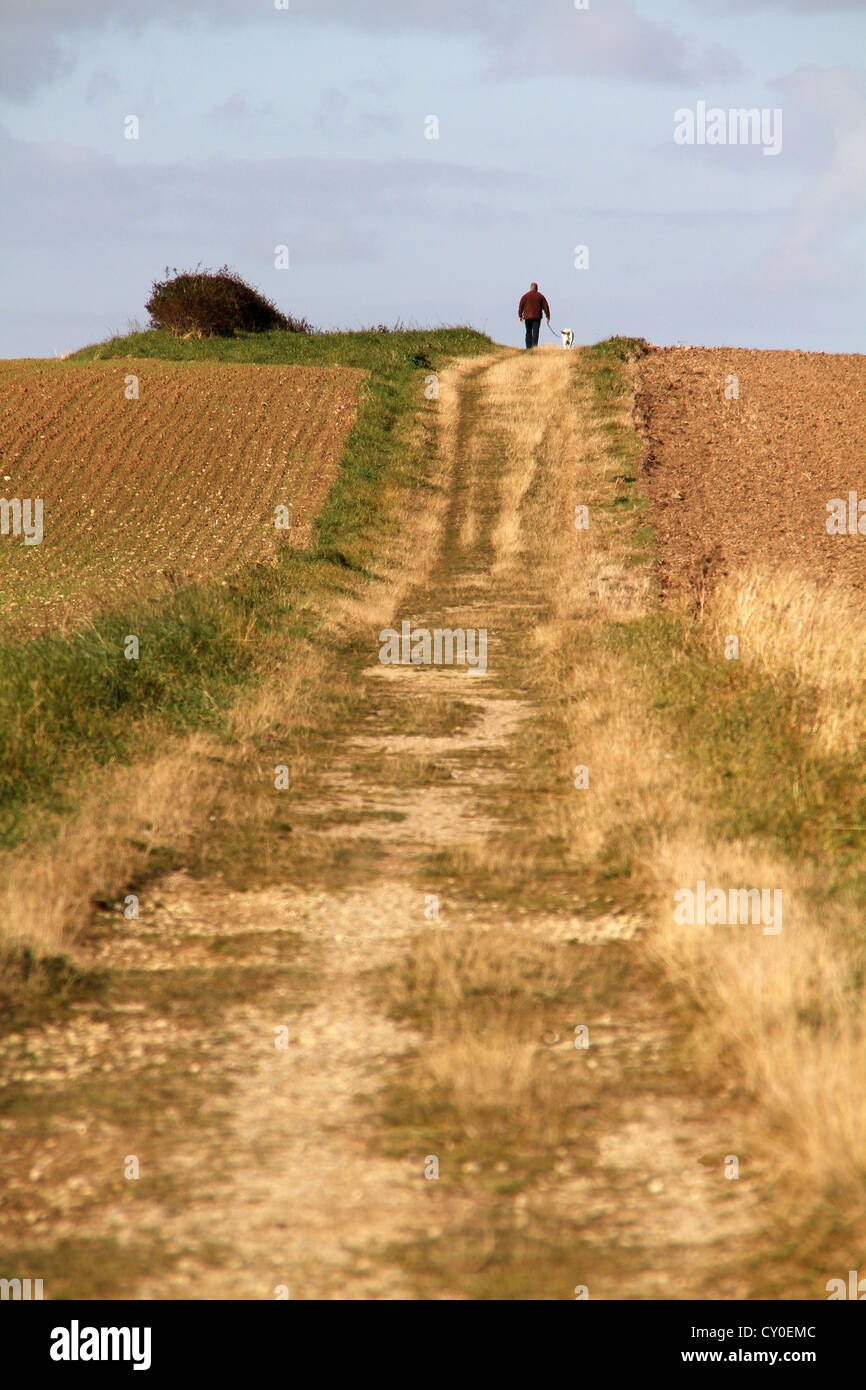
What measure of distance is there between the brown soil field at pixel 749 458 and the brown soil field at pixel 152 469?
19.0ft

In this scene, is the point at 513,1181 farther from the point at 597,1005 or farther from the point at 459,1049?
the point at 597,1005

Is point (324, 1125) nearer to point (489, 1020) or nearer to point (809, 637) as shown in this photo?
point (489, 1020)

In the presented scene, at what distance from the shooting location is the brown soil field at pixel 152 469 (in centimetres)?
1797

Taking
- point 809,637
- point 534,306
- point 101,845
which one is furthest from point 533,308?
point 101,845

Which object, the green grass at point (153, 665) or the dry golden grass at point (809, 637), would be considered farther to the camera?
the dry golden grass at point (809, 637)

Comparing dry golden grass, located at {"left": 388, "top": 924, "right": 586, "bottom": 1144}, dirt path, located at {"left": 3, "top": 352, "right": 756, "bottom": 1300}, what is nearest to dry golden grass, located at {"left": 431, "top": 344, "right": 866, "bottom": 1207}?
dry golden grass, located at {"left": 388, "top": 924, "right": 586, "bottom": 1144}

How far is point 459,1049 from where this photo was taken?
4.62m

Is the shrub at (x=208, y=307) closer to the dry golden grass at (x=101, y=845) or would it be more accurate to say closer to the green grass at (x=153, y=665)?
the green grass at (x=153, y=665)

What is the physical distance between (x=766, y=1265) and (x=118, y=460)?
23015 mm

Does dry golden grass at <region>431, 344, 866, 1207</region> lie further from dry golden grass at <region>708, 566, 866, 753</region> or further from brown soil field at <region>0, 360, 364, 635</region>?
brown soil field at <region>0, 360, 364, 635</region>

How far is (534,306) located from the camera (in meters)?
34.3

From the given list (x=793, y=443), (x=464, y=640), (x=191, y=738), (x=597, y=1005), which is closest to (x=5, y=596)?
(x=464, y=640)

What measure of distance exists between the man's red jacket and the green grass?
15.1 meters

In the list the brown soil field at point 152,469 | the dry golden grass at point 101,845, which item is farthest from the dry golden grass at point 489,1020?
the brown soil field at point 152,469
